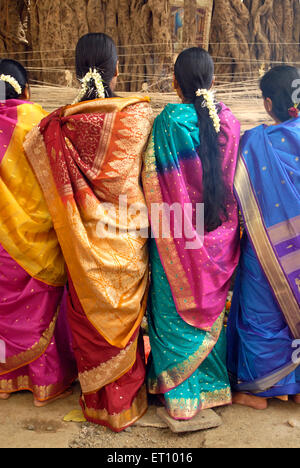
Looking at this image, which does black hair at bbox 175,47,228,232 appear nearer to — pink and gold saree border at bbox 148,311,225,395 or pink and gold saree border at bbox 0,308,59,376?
pink and gold saree border at bbox 148,311,225,395

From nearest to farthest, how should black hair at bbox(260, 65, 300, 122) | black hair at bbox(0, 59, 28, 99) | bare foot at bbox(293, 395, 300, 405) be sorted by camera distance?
black hair at bbox(260, 65, 300, 122)
bare foot at bbox(293, 395, 300, 405)
black hair at bbox(0, 59, 28, 99)

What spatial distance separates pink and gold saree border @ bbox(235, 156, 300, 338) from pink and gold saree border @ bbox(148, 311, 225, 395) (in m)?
0.37


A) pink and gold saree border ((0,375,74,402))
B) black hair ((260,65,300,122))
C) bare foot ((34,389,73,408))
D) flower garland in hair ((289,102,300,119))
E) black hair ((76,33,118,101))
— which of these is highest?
black hair ((76,33,118,101))

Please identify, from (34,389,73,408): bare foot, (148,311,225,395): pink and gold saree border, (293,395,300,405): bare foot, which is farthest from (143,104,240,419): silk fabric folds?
(34,389,73,408): bare foot

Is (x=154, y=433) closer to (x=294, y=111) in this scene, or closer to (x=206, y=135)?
(x=206, y=135)

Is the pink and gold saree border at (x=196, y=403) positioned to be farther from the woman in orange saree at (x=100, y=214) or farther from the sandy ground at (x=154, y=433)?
the woman in orange saree at (x=100, y=214)

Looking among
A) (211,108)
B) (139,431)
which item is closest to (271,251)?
(211,108)

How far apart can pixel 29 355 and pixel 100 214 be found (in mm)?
1049

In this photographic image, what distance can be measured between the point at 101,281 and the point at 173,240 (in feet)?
1.51

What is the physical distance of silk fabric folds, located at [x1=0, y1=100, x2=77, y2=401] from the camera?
2756 millimetres

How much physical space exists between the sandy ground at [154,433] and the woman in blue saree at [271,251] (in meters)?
0.12

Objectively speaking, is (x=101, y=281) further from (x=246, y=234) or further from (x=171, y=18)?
(x=171, y=18)

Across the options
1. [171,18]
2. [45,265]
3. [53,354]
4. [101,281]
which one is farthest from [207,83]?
[171,18]

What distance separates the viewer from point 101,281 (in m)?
2.54
